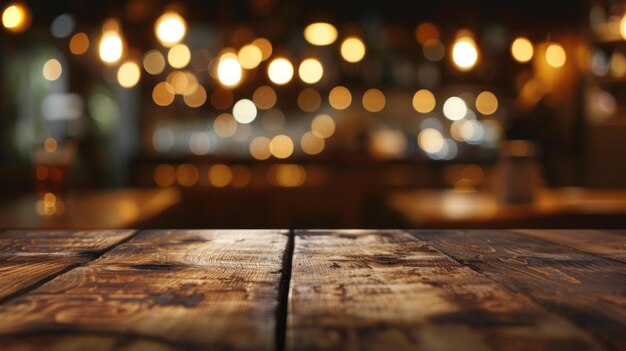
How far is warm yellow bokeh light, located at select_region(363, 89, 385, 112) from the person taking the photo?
356 inches

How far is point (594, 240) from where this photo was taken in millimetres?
1168

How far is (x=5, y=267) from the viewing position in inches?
33.9

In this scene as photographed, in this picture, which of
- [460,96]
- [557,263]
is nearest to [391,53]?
[460,96]

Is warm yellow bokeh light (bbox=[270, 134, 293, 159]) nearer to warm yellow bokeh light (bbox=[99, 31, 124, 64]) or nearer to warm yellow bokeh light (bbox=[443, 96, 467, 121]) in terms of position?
warm yellow bokeh light (bbox=[443, 96, 467, 121])

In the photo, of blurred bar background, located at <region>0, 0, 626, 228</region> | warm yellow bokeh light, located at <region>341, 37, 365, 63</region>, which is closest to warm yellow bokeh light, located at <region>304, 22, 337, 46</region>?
blurred bar background, located at <region>0, 0, 626, 228</region>

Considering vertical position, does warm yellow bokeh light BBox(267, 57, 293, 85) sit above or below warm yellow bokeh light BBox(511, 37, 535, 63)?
below

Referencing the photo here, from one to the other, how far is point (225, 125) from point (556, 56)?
15.3ft

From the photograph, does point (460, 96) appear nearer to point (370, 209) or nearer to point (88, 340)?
point (370, 209)

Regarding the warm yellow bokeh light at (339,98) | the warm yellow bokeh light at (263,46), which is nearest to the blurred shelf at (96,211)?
the warm yellow bokeh light at (263,46)

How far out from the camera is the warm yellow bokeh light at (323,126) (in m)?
9.36

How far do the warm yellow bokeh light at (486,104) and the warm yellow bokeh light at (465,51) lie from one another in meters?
4.77

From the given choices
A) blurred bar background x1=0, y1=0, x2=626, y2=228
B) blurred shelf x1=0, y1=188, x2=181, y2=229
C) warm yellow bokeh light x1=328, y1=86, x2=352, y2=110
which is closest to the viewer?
blurred shelf x1=0, y1=188, x2=181, y2=229

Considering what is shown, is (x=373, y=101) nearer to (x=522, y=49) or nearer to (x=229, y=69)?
(x=522, y=49)

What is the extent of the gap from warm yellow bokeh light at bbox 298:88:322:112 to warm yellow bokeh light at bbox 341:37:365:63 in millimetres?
3437
